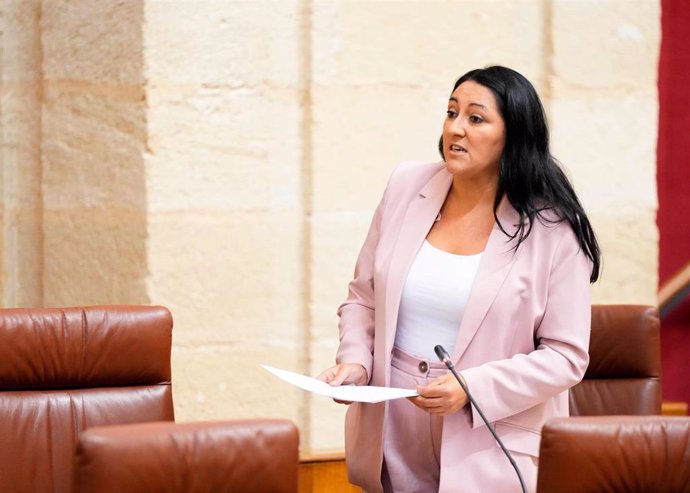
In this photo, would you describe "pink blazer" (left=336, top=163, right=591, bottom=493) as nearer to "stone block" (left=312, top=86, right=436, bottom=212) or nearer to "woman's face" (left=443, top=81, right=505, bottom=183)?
"woman's face" (left=443, top=81, right=505, bottom=183)

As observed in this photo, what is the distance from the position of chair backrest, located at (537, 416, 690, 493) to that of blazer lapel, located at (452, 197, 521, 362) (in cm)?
54

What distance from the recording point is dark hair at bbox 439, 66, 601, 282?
2.47 meters

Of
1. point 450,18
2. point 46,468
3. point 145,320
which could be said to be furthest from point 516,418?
point 450,18

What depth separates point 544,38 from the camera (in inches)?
155

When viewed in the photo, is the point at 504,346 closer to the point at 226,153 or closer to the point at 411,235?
the point at 411,235

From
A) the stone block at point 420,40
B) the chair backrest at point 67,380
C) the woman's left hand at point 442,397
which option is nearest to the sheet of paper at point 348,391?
the woman's left hand at point 442,397

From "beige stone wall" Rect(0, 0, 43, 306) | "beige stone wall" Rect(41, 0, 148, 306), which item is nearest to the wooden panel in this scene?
"beige stone wall" Rect(41, 0, 148, 306)

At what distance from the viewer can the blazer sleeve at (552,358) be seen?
2338 mm

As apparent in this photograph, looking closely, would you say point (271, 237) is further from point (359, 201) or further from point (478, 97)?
point (478, 97)

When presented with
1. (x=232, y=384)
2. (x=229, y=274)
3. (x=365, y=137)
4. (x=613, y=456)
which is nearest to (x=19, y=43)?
(x=229, y=274)

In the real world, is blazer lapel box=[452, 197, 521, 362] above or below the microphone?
above

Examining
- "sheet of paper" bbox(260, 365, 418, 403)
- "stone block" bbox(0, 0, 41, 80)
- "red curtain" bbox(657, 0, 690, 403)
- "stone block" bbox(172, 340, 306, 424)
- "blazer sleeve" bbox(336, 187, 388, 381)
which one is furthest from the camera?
"red curtain" bbox(657, 0, 690, 403)

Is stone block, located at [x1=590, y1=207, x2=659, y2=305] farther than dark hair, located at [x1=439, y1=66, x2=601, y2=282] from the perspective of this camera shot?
Yes

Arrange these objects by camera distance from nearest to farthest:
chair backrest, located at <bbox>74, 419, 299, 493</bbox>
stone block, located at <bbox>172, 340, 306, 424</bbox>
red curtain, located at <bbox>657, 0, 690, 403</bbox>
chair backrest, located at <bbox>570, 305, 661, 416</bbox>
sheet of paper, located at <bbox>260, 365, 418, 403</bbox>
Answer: chair backrest, located at <bbox>74, 419, 299, 493</bbox>, sheet of paper, located at <bbox>260, 365, 418, 403</bbox>, chair backrest, located at <bbox>570, 305, 661, 416</bbox>, stone block, located at <bbox>172, 340, 306, 424</bbox>, red curtain, located at <bbox>657, 0, 690, 403</bbox>
